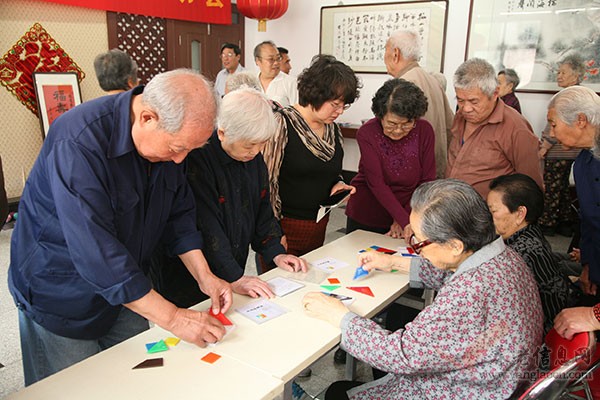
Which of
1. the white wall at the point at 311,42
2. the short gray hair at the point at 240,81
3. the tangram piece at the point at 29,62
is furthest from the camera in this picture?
the white wall at the point at 311,42

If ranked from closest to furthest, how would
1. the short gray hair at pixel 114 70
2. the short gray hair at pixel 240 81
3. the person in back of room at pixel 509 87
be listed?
the short gray hair at pixel 114 70
the short gray hair at pixel 240 81
the person in back of room at pixel 509 87

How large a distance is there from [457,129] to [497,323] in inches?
67.1

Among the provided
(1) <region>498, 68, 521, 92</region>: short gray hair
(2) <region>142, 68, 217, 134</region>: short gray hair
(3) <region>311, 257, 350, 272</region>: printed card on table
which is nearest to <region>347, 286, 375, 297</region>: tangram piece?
(3) <region>311, 257, 350, 272</region>: printed card on table

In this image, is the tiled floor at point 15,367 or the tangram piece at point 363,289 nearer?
the tangram piece at point 363,289

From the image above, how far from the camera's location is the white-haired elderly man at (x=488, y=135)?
246 centimetres

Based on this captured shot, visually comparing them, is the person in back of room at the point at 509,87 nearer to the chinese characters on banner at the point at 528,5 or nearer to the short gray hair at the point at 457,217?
the chinese characters on banner at the point at 528,5

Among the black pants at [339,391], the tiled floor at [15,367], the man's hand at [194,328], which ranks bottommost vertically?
the tiled floor at [15,367]

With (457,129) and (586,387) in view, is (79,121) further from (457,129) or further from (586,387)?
(457,129)

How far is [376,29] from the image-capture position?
633 centimetres

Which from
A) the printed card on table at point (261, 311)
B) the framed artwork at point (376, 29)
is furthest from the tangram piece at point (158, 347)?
the framed artwork at point (376, 29)

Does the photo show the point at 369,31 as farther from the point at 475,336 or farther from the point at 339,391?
the point at 475,336

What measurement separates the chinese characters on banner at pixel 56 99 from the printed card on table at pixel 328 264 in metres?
4.07

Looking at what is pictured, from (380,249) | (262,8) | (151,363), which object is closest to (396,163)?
(380,249)

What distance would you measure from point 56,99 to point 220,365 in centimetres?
476
